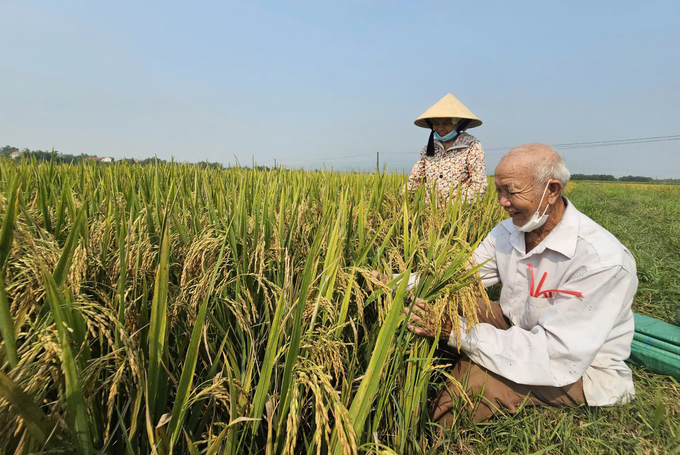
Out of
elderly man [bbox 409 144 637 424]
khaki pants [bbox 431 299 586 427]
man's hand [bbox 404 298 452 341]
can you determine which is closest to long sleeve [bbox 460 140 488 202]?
elderly man [bbox 409 144 637 424]

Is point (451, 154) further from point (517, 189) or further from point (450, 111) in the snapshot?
point (517, 189)

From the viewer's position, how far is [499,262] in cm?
224

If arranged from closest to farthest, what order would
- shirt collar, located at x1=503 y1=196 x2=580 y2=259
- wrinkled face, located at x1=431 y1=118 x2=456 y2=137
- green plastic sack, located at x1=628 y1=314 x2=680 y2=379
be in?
shirt collar, located at x1=503 y1=196 x2=580 y2=259, green plastic sack, located at x1=628 y1=314 x2=680 y2=379, wrinkled face, located at x1=431 y1=118 x2=456 y2=137

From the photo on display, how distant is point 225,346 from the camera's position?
1213mm

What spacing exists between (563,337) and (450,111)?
307cm

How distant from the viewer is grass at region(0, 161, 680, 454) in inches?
28.8

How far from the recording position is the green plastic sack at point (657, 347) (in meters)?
2.15

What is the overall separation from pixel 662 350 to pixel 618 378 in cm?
81

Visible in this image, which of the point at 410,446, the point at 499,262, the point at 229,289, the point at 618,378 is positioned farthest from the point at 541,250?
the point at 229,289

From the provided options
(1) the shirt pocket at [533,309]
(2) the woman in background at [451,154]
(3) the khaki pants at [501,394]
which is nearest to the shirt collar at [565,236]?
(1) the shirt pocket at [533,309]

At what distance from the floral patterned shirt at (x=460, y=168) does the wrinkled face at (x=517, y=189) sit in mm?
1779

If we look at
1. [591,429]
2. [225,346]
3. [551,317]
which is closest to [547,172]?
[551,317]

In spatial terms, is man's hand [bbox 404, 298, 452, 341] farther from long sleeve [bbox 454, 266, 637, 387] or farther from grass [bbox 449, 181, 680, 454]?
grass [bbox 449, 181, 680, 454]

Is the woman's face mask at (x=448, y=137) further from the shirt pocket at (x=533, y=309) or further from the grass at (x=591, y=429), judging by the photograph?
the grass at (x=591, y=429)
